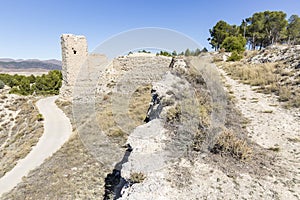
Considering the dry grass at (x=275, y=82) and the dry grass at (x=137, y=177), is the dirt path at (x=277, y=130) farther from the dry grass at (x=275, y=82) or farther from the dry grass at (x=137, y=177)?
the dry grass at (x=137, y=177)

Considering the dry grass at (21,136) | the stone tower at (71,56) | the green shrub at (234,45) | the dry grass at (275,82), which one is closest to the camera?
the dry grass at (275,82)

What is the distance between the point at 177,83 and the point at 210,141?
5.00 metres

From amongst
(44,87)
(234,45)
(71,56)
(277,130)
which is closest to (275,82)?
(277,130)

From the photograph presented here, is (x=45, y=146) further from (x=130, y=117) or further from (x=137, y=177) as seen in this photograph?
(x=137, y=177)

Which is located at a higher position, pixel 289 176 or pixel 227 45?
pixel 227 45

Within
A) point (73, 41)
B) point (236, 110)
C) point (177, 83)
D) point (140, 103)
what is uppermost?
point (73, 41)

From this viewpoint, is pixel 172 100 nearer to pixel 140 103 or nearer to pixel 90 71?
pixel 140 103

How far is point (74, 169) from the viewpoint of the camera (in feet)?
25.8

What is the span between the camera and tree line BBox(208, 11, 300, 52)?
122 feet

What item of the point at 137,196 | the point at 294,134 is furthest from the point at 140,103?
the point at 137,196

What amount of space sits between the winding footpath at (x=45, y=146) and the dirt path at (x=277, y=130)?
31.3 feet

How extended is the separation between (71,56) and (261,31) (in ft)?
131

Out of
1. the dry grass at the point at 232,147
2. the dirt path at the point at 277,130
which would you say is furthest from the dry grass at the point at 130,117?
the dry grass at the point at 232,147

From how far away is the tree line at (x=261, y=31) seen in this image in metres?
37.3
